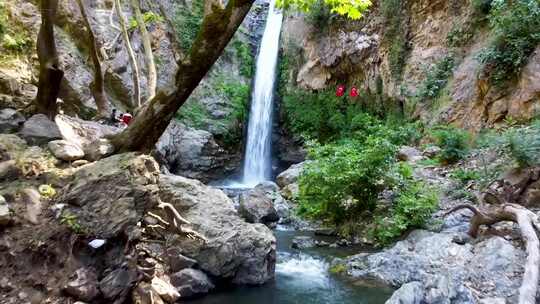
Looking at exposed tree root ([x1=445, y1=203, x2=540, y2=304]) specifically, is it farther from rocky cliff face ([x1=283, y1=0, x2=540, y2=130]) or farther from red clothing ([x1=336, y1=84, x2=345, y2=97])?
red clothing ([x1=336, y1=84, x2=345, y2=97])

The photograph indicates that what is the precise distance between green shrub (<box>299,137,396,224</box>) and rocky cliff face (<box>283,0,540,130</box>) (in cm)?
345

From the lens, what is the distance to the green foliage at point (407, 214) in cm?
750

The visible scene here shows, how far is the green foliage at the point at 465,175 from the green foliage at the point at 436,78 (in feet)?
12.2

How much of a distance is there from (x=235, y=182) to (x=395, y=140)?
7.22 m

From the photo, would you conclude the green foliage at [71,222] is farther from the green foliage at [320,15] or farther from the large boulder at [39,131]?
the green foliage at [320,15]

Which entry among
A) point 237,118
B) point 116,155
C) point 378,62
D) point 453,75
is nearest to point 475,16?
point 453,75

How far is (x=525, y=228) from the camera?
17.7 feet

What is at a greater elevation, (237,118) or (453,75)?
(453,75)

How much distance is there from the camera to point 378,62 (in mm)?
14492

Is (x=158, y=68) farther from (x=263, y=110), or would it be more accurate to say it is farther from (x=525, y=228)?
(x=525, y=228)

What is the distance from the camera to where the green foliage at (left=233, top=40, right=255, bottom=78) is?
18.4 metres

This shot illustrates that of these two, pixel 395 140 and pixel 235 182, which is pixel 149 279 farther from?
pixel 235 182

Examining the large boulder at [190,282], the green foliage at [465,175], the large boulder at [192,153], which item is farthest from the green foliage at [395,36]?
the large boulder at [190,282]

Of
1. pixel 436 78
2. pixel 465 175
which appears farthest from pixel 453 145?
pixel 436 78
